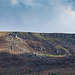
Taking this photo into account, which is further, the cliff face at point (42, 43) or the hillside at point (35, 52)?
the cliff face at point (42, 43)

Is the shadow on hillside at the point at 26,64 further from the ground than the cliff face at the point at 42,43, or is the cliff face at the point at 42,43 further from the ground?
the cliff face at the point at 42,43

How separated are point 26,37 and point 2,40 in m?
36.0

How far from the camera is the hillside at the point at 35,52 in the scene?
80000 mm

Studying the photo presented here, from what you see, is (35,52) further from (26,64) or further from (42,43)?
(26,64)

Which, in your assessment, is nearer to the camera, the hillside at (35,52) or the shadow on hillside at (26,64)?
the shadow on hillside at (26,64)

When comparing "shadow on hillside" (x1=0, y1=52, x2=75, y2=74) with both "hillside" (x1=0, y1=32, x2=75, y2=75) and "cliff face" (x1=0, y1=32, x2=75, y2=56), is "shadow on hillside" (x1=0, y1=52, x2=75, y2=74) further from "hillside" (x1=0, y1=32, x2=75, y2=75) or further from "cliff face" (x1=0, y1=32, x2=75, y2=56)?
"cliff face" (x1=0, y1=32, x2=75, y2=56)

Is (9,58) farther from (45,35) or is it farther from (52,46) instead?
(45,35)

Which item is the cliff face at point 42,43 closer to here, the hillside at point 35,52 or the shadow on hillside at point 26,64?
the hillside at point 35,52

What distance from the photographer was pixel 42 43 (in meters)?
139

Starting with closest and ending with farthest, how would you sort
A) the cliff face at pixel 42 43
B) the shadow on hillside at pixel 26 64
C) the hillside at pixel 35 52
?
the shadow on hillside at pixel 26 64 < the hillside at pixel 35 52 < the cliff face at pixel 42 43

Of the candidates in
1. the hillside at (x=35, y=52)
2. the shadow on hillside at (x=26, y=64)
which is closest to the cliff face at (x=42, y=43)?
the hillside at (x=35, y=52)

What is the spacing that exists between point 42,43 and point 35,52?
25844 mm

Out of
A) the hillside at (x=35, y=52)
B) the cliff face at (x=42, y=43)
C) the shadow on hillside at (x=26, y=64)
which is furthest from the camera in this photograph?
the cliff face at (x=42, y=43)

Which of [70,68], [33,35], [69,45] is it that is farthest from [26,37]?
[70,68]
